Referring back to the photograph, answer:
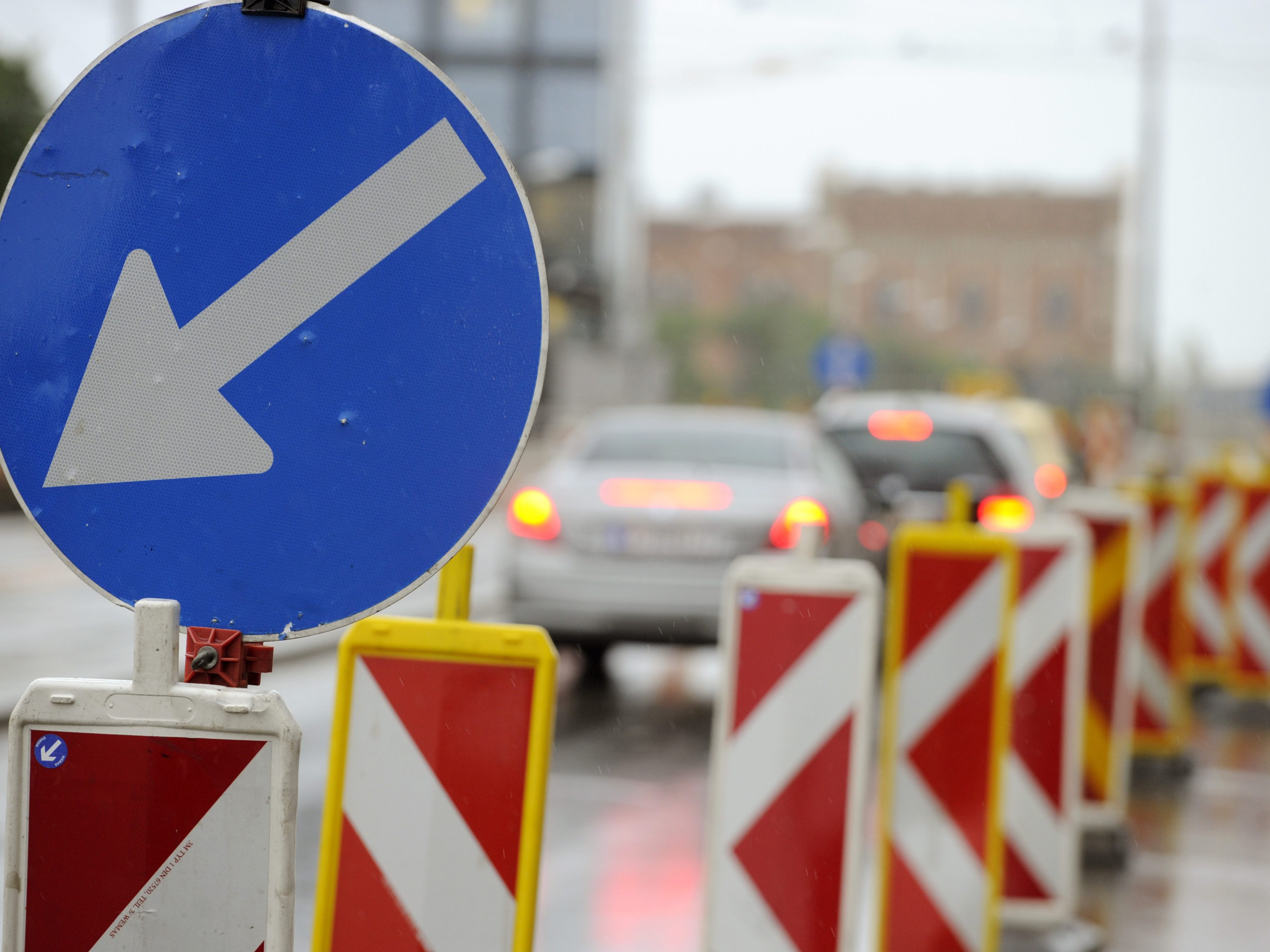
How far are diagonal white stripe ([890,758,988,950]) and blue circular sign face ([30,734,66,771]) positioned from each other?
2.61 meters

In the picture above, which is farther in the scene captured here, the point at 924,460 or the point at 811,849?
the point at 924,460

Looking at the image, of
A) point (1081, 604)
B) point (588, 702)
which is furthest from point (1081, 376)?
point (1081, 604)

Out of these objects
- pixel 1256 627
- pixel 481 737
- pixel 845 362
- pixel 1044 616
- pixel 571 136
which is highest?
pixel 571 136

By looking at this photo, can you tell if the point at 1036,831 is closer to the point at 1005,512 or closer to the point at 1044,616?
the point at 1044,616

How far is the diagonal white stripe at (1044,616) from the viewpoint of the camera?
498cm

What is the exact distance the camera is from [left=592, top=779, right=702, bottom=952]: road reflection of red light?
4809mm

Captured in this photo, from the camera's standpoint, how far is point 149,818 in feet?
6.33

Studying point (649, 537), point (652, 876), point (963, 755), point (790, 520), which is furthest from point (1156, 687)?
point (963, 755)

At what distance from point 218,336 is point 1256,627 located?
900 cm

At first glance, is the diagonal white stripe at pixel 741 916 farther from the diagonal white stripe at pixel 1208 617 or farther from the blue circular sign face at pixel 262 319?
the diagonal white stripe at pixel 1208 617

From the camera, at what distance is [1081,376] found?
39500 millimetres

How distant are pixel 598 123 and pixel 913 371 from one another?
47.7 m

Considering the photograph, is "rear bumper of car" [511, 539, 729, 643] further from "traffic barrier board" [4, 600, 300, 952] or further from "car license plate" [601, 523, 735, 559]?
"traffic barrier board" [4, 600, 300, 952]

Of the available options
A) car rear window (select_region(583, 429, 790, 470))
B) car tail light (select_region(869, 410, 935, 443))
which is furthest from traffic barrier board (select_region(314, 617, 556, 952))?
car tail light (select_region(869, 410, 935, 443))
